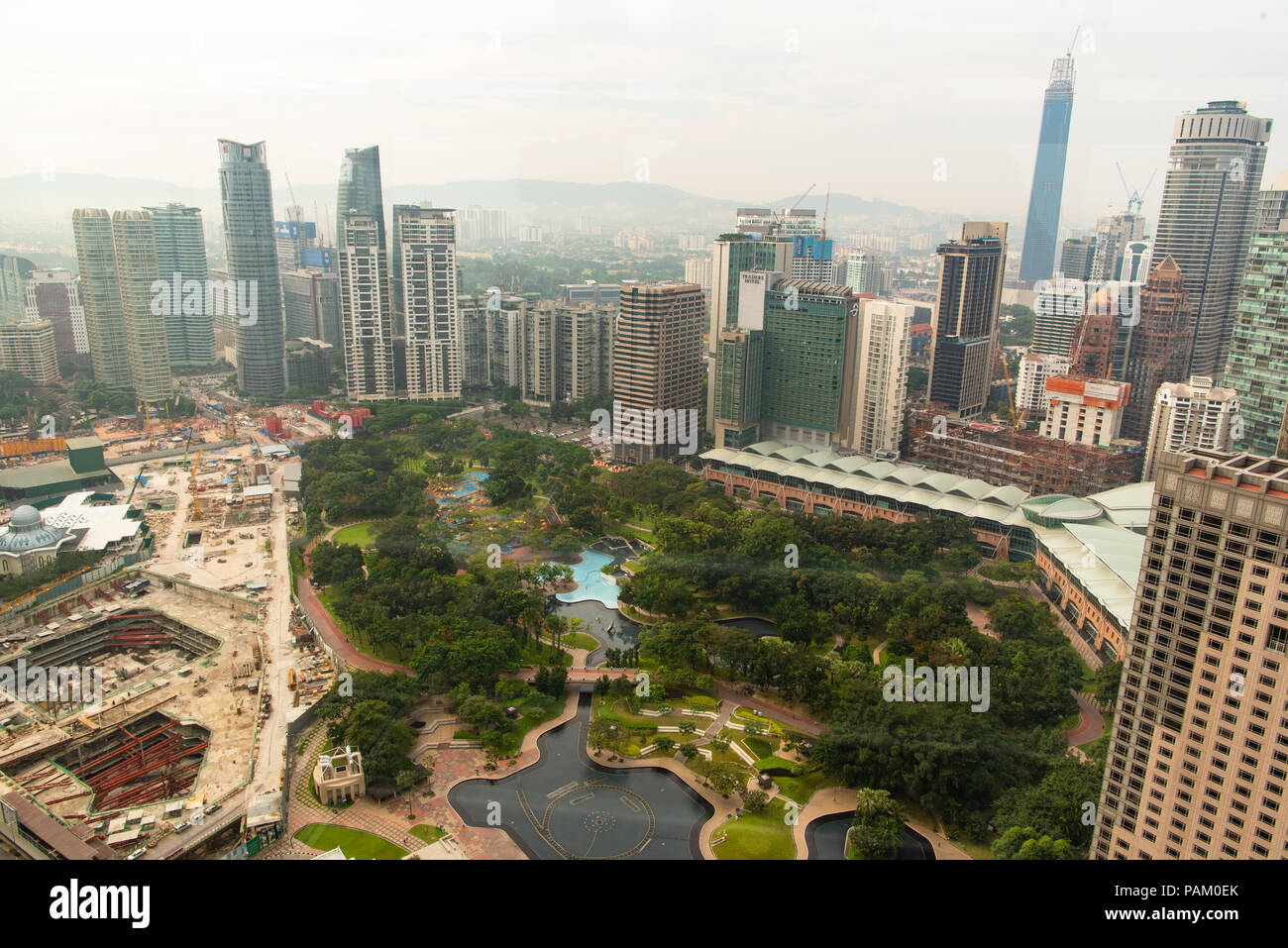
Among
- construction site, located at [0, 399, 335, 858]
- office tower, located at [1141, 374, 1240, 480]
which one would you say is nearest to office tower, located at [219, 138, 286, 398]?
construction site, located at [0, 399, 335, 858]

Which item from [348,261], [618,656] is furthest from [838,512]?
[348,261]

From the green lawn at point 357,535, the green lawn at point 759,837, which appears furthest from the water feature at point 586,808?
the green lawn at point 357,535

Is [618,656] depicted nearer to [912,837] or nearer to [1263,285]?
[912,837]

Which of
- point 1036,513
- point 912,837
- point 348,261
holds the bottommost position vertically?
point 912,837

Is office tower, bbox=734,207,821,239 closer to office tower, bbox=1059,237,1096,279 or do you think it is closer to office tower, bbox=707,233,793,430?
office tower, bbox=707,233,793,430

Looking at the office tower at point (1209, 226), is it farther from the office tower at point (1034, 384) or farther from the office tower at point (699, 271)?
the office tower at point (699, 271)

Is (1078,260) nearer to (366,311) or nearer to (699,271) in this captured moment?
(699,271)

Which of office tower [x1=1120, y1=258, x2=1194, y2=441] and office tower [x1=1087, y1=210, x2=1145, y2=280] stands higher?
office tower [x1=1087, y1=210, x2=1145, y2=280]

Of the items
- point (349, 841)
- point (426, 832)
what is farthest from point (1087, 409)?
point (349, 841)
